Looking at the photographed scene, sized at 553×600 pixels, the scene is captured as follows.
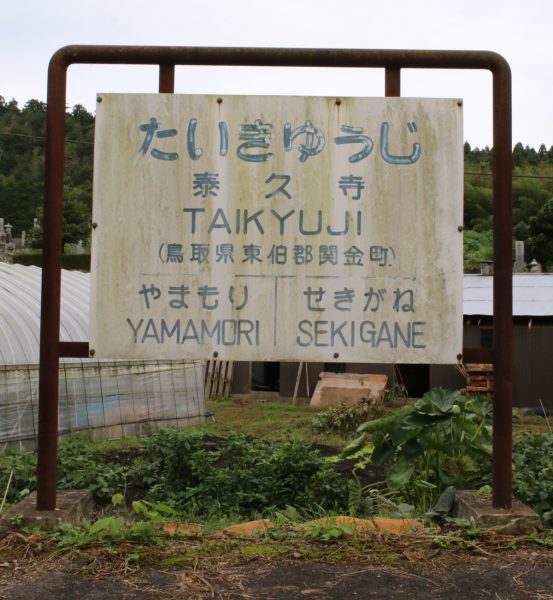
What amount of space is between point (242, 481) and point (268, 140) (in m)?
3.30

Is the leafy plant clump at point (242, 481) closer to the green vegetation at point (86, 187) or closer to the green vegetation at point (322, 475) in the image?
the green vegetation at point (322, 475)

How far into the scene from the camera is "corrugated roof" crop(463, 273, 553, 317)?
61.6 feet

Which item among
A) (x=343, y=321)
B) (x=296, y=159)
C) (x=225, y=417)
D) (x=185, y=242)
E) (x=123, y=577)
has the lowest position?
(x=225, y=417)

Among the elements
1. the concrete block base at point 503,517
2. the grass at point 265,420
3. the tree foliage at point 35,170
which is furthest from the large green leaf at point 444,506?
the tree foliage at point 35,170

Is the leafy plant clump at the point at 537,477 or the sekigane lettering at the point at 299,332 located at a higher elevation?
the sekigane lettering at the point at 299,332

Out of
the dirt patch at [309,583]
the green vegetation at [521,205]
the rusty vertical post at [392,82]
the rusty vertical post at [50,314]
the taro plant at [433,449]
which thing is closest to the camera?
the dirt patch at [309,583]

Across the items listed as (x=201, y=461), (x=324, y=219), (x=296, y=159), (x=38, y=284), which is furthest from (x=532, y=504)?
(x=38, y=284)

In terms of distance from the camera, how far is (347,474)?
8336 mm

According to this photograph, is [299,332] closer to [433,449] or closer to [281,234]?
[281,234]

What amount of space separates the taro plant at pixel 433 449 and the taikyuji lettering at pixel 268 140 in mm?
2257

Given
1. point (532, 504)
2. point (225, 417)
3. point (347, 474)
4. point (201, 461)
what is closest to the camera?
point (532, 504)

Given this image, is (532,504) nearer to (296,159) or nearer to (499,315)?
(499,315)

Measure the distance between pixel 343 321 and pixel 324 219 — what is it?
62 cm

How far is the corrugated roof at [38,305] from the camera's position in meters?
12.4
